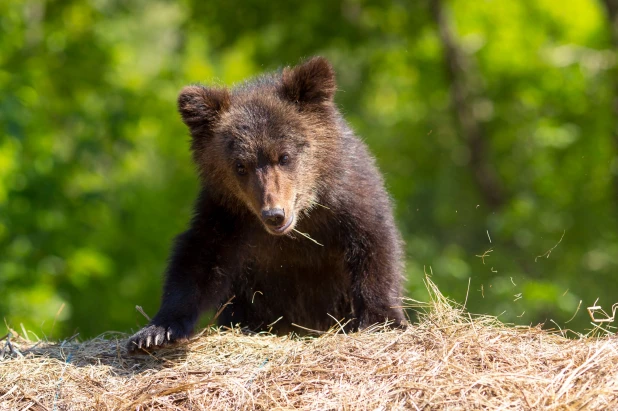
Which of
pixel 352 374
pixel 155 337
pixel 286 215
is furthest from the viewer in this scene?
pixel 286 215

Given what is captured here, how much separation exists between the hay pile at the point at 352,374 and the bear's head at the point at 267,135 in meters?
1.25

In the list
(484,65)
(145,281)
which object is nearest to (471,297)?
(484,65)

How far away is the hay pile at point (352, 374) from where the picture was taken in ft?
13.9

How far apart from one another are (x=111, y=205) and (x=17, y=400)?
12893 mm

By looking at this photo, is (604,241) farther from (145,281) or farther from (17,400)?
(17,400)

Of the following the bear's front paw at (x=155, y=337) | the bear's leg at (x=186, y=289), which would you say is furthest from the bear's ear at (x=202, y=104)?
the bear's front paw at (x=155, y=337)

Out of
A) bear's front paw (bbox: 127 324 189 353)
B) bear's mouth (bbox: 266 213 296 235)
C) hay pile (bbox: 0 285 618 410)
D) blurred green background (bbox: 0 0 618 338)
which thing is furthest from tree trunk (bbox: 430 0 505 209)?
bear's front paw (bbox: 127 324 189 353)

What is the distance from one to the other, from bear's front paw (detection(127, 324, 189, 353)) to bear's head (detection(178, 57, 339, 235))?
1.03m

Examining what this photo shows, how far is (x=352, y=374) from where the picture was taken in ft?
15.2

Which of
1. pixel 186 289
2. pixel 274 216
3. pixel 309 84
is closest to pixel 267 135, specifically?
pixel 309 84

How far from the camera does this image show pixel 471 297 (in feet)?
47.6

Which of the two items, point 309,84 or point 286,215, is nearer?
point 286,215

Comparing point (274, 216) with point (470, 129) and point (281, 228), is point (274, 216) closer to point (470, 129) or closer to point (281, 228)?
point (281, 228)

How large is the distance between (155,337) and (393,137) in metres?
13.4
